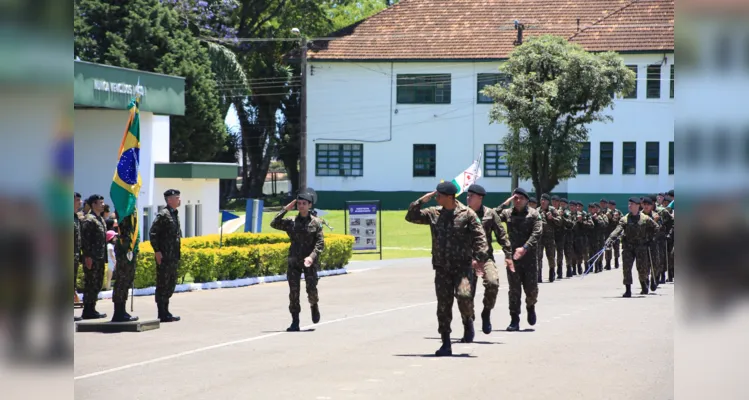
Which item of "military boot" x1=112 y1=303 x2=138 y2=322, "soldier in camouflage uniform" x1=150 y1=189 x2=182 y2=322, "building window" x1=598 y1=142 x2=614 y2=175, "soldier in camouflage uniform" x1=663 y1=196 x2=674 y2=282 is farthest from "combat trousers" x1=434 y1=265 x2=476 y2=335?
"building window" x1=598 y1=142 x2=614 y2=175

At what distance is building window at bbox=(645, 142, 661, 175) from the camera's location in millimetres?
58250

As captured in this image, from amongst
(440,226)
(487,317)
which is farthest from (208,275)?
(440,226)

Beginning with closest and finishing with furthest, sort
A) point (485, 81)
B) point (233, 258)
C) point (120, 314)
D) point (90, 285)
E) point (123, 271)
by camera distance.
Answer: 1. point (120, 314)
2. point (123, 271)
3. point (90, 285)
4. point (233, 258)
5. point (485, 81)

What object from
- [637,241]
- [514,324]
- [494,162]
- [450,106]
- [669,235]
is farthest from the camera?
[494,162]

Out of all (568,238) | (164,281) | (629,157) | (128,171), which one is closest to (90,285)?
(164,281)

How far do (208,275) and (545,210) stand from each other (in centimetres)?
862

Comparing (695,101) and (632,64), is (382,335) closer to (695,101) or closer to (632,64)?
(695,101)

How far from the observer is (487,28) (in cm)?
6138

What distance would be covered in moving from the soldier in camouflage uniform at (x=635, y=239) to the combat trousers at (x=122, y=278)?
33.2ft

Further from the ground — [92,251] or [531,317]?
[92,251]

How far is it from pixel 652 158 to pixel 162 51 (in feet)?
86.0

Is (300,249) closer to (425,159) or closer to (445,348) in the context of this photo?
(445,348)

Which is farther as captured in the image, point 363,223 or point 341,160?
point 341,160

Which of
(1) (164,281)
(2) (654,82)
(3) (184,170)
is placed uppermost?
(2) (654,82)
